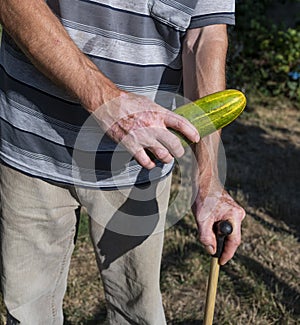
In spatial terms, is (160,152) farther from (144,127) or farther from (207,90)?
(207,90)

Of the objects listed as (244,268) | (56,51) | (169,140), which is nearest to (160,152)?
(169,140)

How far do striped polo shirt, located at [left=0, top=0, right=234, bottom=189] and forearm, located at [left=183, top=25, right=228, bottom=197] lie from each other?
36 millimetres

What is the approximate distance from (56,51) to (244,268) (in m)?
2.16

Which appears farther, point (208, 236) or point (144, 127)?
point (208, 236)

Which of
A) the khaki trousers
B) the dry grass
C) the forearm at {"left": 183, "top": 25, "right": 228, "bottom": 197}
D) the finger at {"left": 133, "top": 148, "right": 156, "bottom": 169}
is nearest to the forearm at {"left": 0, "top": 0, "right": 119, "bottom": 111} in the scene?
the finger at {"left": 133, "top": 148, "right": 156, "bottom": 169}

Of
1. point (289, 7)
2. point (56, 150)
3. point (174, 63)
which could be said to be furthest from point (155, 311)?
point (289, 7)

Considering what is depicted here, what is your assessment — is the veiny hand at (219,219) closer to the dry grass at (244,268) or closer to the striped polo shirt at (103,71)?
the striped polo shirt at (103,71)

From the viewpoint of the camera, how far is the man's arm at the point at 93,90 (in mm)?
1641

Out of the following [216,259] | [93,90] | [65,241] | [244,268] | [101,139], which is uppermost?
[93,90]

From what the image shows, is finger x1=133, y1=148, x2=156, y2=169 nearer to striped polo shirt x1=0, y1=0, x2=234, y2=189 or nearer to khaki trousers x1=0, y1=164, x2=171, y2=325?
striped polo shirt x1=0, y1=0, x2=234, y2=189

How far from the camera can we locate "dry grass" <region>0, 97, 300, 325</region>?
10.6ft

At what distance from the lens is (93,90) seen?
1701 mm

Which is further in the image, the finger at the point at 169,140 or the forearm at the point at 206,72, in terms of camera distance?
the forearm at the point at 206,72

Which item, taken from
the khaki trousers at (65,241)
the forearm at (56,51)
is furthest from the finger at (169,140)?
the khaki trousers at (65,241)
